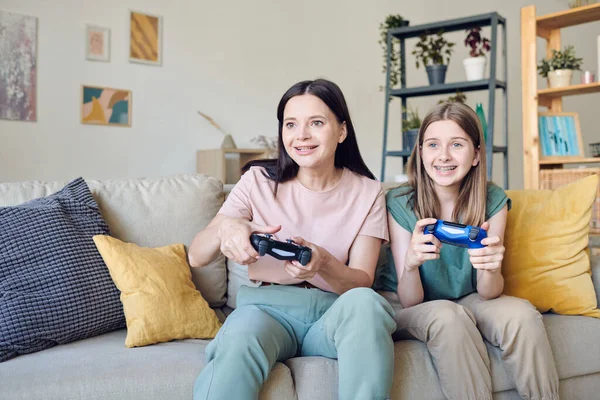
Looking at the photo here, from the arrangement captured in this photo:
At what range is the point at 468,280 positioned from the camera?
1593 mm

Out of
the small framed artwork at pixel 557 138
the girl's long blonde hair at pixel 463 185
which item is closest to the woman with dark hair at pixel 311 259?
the girl's long blonde hair at pixel 463 185

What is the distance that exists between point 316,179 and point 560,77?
2136 mm

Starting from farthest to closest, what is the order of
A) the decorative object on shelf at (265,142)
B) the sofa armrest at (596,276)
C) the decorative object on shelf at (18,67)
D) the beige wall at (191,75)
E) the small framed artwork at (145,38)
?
1. the decorative object on shelf at (265,142)
2. the small framed artwork at (145,38)
3. the beige wall at (191,75)
4. the decorative object on shelf at (18,67)
5. the sofa armrest at (596,276)

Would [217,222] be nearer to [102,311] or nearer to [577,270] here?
[102,311]

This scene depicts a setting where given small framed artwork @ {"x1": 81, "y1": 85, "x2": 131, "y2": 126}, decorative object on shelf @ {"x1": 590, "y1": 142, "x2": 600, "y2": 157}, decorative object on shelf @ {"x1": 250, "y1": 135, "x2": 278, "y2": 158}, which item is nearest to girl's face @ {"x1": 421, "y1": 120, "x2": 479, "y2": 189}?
decorative object on shelf @ {"x1": 590, "y1": 142, "x2": 600, "y2": 157}

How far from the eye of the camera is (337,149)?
1622mm

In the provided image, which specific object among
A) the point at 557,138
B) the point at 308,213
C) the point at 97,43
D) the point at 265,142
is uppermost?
the point at 97,43

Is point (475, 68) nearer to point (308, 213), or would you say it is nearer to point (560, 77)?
point (560, 77)

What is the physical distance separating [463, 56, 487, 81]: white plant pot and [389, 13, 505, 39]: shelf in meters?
0.18

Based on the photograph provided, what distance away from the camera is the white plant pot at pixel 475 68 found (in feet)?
10.7

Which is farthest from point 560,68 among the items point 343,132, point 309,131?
point 309,131

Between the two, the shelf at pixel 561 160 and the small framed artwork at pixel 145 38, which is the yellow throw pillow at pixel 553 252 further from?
the small framed artwork at pixel 145 38

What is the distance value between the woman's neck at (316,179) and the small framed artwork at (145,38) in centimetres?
266

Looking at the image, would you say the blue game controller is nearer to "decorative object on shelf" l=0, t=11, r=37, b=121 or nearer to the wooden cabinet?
the wooden cabinet
